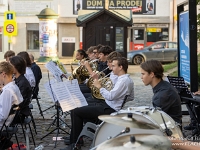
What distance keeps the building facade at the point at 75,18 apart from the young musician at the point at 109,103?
26.1m

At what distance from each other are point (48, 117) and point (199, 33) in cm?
549

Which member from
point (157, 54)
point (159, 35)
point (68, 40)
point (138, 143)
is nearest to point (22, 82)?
point (138, 143)

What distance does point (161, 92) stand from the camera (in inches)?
229

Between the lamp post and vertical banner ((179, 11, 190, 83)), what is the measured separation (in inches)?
678

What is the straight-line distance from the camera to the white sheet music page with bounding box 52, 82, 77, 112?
6.73 m

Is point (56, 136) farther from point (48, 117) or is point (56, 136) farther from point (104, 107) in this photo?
point (48, 117)

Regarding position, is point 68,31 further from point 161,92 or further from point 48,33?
point 161,92

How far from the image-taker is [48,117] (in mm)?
9914

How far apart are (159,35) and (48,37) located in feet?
32.5

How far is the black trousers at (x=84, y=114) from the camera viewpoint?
7.16 m

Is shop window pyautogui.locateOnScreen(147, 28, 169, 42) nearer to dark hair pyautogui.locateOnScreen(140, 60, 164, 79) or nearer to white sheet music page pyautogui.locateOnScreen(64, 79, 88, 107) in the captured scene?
white sheet music page pyautogui.locateOnScreen(64, 79, 88, 107)

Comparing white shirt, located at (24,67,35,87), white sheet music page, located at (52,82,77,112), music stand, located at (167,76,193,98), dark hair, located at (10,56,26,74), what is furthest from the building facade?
white sheet music page, located at (52,82,77,112)

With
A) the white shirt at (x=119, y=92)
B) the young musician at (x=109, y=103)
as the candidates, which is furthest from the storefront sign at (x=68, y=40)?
the white shirt at (x=119, y=92)

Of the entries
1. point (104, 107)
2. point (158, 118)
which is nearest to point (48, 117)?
point (104, 107)
